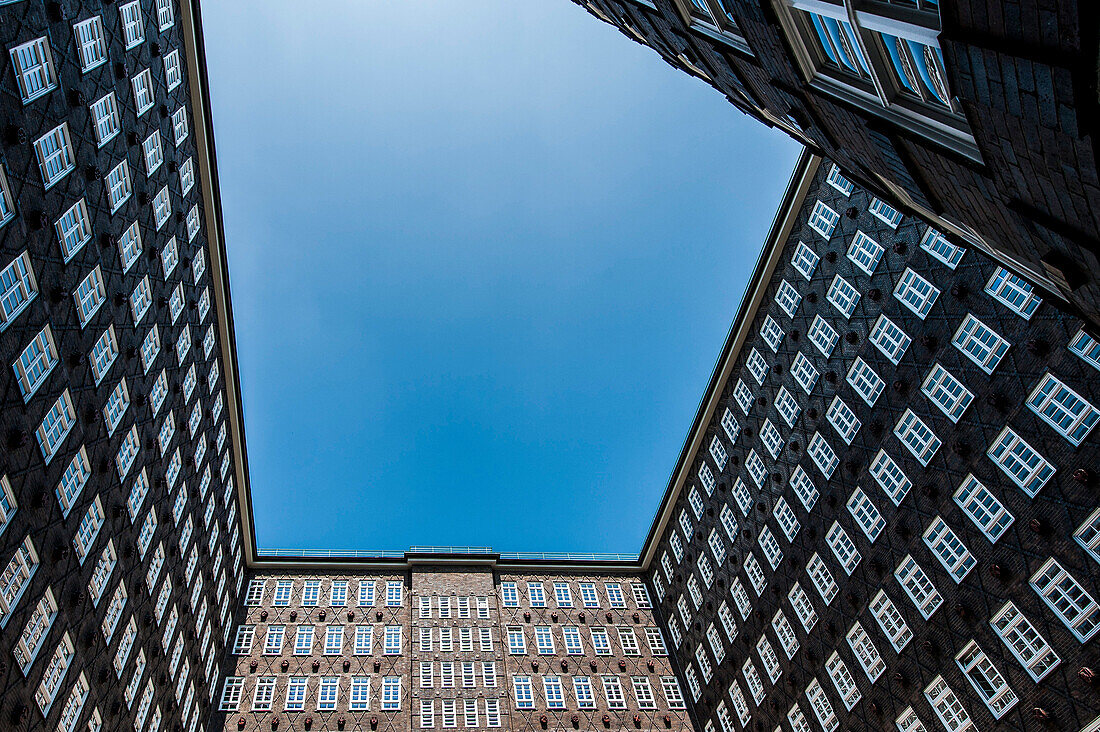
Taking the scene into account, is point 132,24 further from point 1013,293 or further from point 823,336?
point 1013,293

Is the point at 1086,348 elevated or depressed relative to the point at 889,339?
elevated

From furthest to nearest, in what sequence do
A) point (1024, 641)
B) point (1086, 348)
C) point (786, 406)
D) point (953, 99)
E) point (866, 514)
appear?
1. point (786, 406)
2. point (866, 514)
3. point (1024, 641)
4. point (1086, 348)
5. point (953, 99)

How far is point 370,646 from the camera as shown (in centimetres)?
4597

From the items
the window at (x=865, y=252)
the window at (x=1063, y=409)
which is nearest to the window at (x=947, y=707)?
the window at (x=1063, y=409)

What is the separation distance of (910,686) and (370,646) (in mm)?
32548

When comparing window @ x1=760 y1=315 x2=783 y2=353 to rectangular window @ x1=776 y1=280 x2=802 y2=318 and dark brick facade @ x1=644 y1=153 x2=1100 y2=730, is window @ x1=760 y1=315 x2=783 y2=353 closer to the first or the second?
dark brick facade @ x1=644 y1=153 x2=1100 y2=730

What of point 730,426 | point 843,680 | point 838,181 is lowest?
point 843,680

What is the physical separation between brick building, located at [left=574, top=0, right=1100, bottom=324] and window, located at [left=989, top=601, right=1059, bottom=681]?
1346 centimetres

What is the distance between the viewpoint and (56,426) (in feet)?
76.9

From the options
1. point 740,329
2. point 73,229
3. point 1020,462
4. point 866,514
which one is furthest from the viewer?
point 740,329

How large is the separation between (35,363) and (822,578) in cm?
3415

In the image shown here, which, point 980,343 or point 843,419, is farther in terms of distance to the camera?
point 843,419

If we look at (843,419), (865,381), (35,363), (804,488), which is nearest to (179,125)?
(35,363)

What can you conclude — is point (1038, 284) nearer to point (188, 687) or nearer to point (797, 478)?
point (797, 478)
